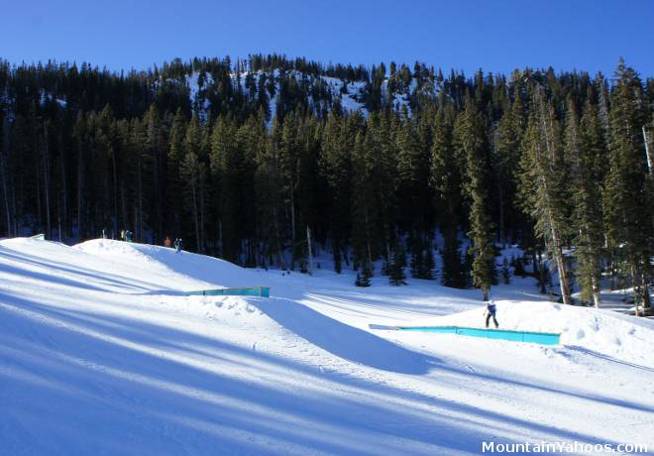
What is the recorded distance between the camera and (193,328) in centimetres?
1209

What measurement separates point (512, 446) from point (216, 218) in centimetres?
4724

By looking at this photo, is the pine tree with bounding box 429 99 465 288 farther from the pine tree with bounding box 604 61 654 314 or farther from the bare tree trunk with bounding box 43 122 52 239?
the bare tree trunk with bounding box 43 122 52 239

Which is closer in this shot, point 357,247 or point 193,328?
point 193,328

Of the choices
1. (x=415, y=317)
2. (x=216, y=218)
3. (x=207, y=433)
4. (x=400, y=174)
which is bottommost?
(x=415, y=317)

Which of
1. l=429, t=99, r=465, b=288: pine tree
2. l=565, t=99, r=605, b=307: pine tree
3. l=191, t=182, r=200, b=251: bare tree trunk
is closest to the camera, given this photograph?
l=565, t=99, r=605, b=307: pine tree

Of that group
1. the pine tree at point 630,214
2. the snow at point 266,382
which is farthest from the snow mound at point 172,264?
the pine tree at point 630,214

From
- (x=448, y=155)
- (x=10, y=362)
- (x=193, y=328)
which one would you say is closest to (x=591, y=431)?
(x=193, y=328)

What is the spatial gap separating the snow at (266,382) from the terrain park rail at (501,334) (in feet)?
3.91

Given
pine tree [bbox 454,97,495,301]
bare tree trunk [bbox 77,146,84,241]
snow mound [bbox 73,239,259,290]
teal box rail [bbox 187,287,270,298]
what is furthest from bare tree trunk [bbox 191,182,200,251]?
teal box rail [bbox 187,287,270,298]

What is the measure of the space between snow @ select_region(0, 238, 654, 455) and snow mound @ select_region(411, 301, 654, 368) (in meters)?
0.15

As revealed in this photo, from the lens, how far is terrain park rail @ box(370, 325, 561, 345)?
17.3m

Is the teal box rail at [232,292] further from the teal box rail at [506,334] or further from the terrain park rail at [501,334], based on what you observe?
the teal box rail at [506,334]

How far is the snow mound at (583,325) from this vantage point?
18.8m

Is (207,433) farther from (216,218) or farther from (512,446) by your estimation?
(216,218)
